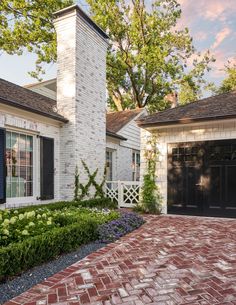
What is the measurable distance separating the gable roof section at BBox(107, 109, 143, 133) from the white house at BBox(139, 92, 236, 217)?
15.6 ft

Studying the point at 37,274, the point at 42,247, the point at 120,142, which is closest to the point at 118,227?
the point at 42,247

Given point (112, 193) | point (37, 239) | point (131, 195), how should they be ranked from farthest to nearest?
point (112, 193)
point (131, 195)
point (37, 239)

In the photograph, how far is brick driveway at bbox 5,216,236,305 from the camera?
10.2 ft

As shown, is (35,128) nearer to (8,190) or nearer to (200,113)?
(8,190)

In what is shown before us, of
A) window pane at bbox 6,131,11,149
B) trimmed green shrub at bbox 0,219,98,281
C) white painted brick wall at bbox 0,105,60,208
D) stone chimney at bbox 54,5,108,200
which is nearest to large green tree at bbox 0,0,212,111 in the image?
stone chimney at bbox 54,5,108,200

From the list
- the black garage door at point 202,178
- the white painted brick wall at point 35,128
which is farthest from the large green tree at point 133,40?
the black garage door at point 202,178

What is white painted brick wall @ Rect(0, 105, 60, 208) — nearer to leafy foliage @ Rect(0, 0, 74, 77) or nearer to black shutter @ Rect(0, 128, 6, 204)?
black shutter @ Rect(0, 128, 6, 204)

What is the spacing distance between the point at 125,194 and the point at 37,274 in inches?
270

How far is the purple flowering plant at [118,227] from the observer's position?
18.6ft

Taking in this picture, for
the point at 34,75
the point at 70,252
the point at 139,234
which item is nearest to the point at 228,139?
the point at 139,234

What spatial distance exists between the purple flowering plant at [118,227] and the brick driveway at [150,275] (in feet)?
0.77

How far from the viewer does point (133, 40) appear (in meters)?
19.9

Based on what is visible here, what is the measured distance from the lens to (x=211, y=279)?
361cm

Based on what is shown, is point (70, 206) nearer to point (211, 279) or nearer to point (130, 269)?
point (130, 269)
